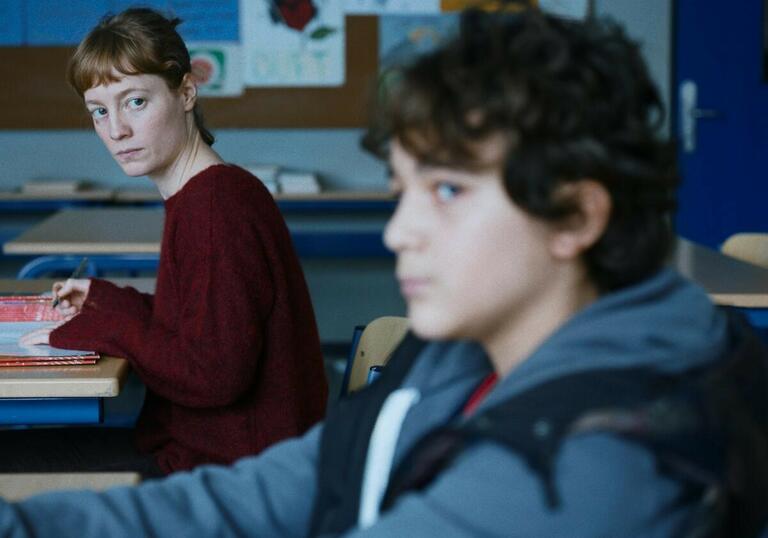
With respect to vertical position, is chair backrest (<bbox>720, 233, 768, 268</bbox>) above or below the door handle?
below

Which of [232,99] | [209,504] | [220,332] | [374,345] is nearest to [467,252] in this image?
[209,504]

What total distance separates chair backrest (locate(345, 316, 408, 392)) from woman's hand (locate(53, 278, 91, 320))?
527 millimetres

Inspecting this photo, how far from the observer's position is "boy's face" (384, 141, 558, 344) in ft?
2.79

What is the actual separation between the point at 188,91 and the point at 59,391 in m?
0.65

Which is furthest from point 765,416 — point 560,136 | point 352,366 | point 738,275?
point 738,275

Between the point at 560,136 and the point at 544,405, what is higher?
the point at 560,136

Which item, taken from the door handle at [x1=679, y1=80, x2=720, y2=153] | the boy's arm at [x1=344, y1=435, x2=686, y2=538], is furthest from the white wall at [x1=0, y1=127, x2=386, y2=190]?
the boy's arm at [x1=344, y1=435, x2=686, y2=538]

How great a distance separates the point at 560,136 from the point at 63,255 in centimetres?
319

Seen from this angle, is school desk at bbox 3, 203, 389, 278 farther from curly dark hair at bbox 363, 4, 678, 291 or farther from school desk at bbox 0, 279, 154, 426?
curly dark hair at bbox 363, 4, 678, 291

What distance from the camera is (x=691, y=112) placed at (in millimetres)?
5320

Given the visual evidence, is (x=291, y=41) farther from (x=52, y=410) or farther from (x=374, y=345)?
(x=52, y=410)

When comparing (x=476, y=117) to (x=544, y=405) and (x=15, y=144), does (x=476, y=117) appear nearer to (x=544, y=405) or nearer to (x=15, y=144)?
(x=544, y=405)

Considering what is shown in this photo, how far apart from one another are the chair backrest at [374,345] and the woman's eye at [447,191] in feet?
3.91

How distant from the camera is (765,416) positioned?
0.85 meters
